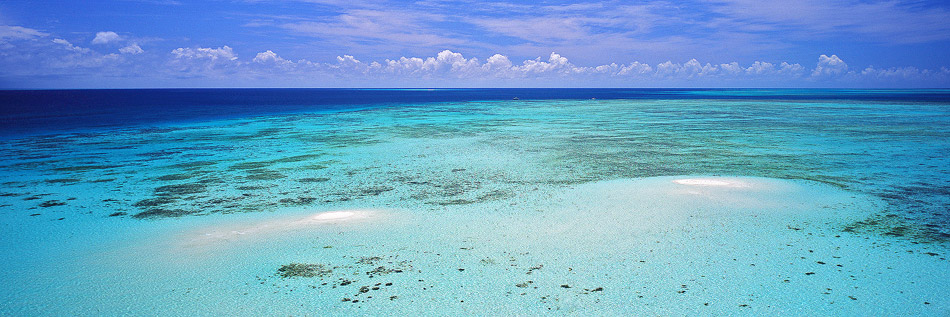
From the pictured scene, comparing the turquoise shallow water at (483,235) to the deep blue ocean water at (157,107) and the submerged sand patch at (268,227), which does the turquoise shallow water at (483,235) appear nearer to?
the submerged sand patch at (268,227)

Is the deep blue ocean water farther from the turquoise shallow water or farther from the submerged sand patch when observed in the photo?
the submerged sand patch

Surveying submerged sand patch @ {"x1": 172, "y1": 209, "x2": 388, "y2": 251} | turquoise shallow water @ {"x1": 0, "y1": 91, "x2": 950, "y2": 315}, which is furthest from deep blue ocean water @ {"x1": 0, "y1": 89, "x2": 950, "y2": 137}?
submerged sand patch @ {"x1": 172, "y1": 209, "x2": 388, "y2": 251}

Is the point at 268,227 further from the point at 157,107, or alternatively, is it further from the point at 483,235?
the point at 157,107

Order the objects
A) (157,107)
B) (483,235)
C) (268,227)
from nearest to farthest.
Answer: (483,235), (268,227), (157,107)

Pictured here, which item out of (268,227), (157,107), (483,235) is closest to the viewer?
(483,235)

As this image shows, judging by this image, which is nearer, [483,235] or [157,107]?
[483,235]

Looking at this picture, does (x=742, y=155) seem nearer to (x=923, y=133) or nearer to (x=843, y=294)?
(x=843, y=294)

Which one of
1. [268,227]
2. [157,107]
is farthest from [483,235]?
[157,107]

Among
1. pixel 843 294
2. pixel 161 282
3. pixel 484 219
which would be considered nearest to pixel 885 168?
pixel 843 294
